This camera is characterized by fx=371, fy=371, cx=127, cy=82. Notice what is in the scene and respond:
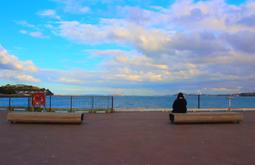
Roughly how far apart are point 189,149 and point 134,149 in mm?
1356

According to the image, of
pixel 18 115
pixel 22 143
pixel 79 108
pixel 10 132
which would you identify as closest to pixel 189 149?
pixel 22 143

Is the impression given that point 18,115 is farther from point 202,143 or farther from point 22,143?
point 202,143

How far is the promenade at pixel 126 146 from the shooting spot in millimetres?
7746

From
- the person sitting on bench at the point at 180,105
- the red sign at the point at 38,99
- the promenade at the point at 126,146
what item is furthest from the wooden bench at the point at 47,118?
the red sign at the point at 38,99

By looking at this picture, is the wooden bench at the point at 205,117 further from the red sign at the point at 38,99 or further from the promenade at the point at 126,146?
the red sign at the point at 38,99

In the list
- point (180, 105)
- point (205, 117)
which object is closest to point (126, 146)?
point (205, 117)

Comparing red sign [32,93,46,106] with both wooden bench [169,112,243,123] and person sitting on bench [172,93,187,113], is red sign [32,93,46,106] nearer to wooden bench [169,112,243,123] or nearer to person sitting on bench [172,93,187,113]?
person sitting on bench [172,93,187,113]

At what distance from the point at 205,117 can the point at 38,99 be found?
9975 mm

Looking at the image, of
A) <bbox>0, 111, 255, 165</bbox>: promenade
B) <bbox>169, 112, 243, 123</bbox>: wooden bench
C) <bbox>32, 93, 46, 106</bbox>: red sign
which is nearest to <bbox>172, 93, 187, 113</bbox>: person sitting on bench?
<bbox>169, 112, 243, 123</bbox>: wooden bench

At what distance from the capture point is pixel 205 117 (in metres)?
15.7

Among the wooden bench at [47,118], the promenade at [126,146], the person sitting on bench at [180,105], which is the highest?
the person sitting on bench at [180,105]

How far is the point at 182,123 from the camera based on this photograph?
1559 cm

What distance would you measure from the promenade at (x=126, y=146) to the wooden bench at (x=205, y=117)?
1829 millimetres

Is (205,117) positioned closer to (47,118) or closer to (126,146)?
(47,118)
